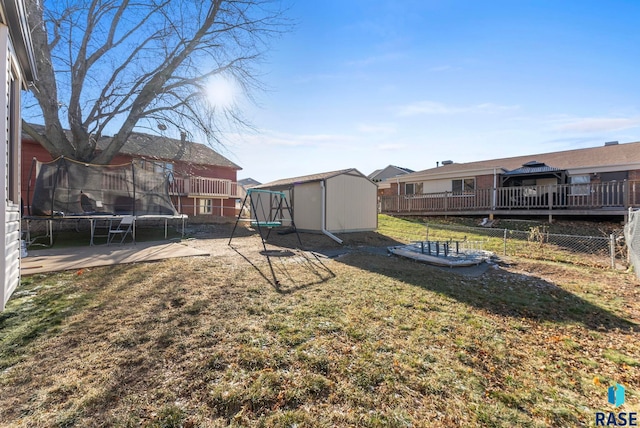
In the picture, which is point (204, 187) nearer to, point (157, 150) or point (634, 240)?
point (157, 150)

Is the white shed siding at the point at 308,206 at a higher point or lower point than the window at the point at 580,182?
lower

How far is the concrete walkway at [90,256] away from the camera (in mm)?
5023

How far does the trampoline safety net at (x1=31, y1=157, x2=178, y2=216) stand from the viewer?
7.96m

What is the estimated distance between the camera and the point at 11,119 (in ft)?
10.9

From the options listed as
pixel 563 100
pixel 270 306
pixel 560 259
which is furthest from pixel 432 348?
pixel 563 100

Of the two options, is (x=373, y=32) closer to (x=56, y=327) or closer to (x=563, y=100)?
(x=563, y=100)

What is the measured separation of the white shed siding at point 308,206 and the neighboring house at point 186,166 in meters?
5.64

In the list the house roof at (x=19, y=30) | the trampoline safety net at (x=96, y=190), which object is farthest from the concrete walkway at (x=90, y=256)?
the house roof at (x=19, y=30)

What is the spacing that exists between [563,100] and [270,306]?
505 inches

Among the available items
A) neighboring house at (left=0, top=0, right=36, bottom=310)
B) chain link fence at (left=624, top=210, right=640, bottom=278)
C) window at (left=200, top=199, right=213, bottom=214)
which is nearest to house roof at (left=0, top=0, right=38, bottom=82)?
neighboring house at (left=0, top=0, right=36, bottom=310)

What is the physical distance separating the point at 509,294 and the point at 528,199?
1154 cm

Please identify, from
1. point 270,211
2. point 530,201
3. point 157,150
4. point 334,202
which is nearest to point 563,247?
point 530,201

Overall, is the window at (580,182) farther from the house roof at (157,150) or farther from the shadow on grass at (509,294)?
the house roof at (157,150)

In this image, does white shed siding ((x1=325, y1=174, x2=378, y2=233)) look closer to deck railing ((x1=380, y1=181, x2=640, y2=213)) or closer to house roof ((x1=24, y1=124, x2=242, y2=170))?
deck railing ((x1=380, y1=181, x2=640, y2=213))
